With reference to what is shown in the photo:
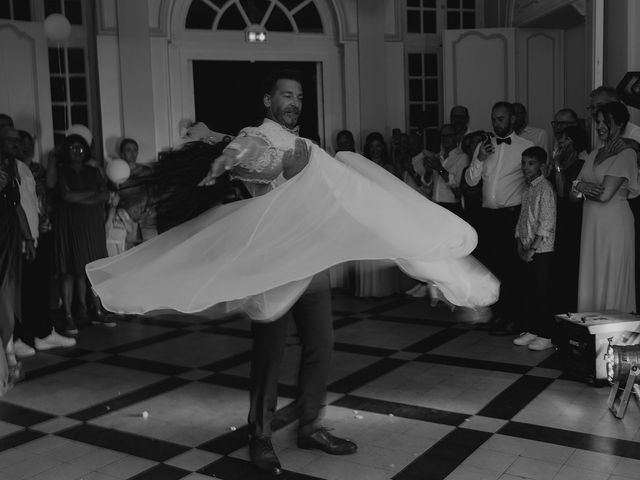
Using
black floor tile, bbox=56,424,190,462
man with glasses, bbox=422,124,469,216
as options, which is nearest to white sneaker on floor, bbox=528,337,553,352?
man with glasses, bbox=422,124,469,216

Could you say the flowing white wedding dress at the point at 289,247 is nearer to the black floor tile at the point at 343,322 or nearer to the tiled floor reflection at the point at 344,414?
the tiled floor reflection at the point at 344,414

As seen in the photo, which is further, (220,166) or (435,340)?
(435,340)

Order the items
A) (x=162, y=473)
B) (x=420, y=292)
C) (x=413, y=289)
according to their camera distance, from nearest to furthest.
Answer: (x=162, y=473), (x=420, y=292), (x=413, y=289)

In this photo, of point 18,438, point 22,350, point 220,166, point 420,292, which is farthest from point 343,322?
point 220,166

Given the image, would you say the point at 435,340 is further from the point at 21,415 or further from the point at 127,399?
the point at 21,415

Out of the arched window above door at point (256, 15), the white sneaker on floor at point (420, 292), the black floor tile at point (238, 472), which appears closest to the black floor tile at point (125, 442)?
the black floor tile at point (238, 472)

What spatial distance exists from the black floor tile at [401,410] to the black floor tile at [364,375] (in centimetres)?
18

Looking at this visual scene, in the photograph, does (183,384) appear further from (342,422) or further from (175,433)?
(342,422)

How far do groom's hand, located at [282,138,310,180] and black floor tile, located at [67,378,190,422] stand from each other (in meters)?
1.92

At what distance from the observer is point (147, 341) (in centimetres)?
591

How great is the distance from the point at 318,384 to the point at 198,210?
0.93 meters

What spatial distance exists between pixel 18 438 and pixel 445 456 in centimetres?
212

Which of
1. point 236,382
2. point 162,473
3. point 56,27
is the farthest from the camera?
point 56,27

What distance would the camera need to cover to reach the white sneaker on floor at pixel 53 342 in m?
5.80
